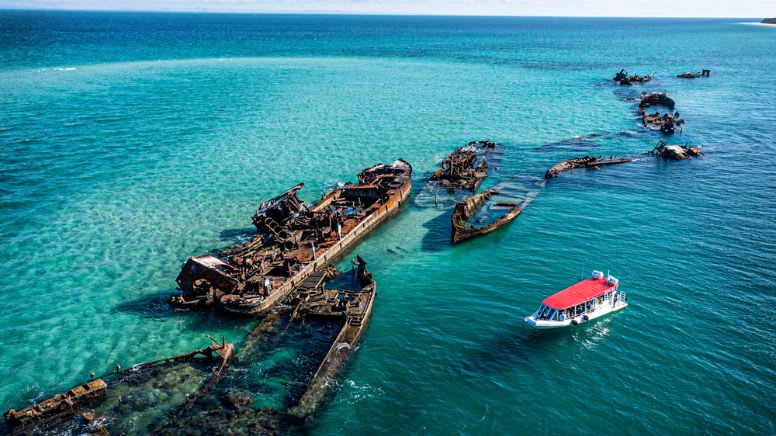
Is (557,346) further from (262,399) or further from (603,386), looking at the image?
(262,399)

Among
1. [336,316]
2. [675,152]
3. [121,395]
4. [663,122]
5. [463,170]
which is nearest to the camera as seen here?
[121,395]

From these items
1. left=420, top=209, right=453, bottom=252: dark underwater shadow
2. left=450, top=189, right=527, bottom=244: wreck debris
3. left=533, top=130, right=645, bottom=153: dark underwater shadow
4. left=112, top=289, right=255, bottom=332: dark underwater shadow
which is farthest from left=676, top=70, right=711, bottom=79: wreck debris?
left=112, top=289, right=255, bottom=332: dark underwater shadow

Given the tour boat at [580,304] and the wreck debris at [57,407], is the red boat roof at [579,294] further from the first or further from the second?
the wreck debris at [57,407]

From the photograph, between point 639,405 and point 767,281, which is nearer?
point 639,405

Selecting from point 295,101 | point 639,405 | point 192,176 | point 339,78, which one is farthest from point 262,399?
point 339,78

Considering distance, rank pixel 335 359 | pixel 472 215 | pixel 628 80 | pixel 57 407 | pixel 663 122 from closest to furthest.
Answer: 1. pixel 57 407
2. pixel 335 359
3. pixel 472 215
4. pixel 663 122
5. pixel 628 80

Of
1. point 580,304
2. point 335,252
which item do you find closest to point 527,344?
point 580,304

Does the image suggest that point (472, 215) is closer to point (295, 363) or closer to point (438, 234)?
point (438, 234)

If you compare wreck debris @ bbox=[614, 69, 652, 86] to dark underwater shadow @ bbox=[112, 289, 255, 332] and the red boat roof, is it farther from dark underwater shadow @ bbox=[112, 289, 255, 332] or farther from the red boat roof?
dark underwater shadow @ bbox=[112, 289, 255, 332]
